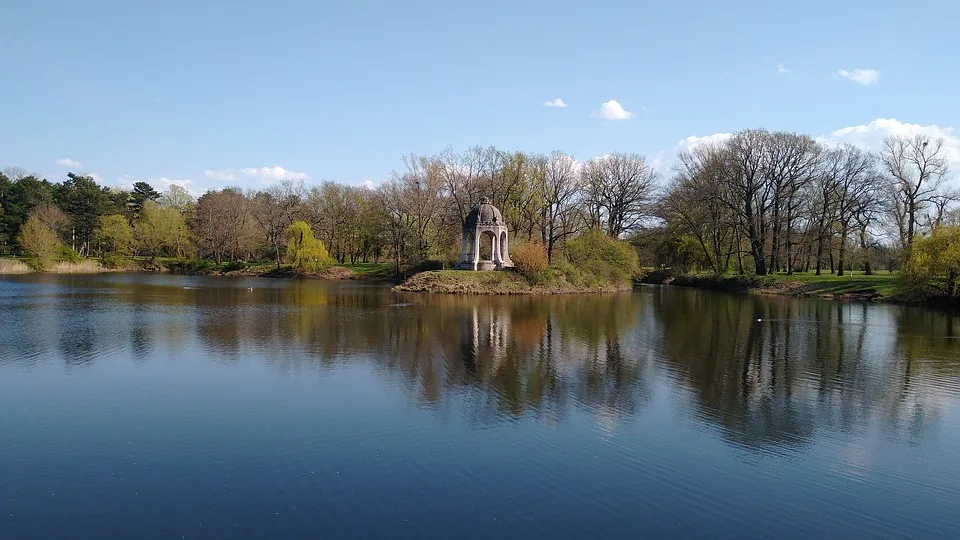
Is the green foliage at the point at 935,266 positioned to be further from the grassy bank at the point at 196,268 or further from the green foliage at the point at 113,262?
the green foliage at the point at 113,262

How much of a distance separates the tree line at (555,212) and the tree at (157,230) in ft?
0.51

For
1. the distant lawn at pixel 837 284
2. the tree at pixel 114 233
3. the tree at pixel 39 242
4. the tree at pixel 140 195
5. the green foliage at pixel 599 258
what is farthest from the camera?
the tree at pixel 140 195

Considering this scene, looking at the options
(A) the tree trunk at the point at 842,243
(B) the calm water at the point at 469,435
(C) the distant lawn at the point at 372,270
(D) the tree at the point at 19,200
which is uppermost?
(D) the tree at the point at 19,200

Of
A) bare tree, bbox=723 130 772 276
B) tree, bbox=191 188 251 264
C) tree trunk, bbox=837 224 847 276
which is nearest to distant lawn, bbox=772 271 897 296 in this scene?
tree trunk, bbox=837 224 847 276

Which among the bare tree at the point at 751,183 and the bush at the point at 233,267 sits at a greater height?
the bare tree at the point at 751,183

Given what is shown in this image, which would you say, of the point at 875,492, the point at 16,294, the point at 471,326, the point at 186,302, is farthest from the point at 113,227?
the point at 875,492

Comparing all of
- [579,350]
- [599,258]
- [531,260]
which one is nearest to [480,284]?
[531,260]

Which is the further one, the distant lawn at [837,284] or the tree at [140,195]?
the tree at [140,195]

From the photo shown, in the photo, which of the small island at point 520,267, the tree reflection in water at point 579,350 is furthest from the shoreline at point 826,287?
the small island at point 520,267

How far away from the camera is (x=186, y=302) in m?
29.6

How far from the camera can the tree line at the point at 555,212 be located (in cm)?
4369

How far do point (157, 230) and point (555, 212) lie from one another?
4549 cm

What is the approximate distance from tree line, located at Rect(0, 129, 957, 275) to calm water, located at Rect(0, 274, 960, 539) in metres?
Answer: 26.6

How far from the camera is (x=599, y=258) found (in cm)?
4572
